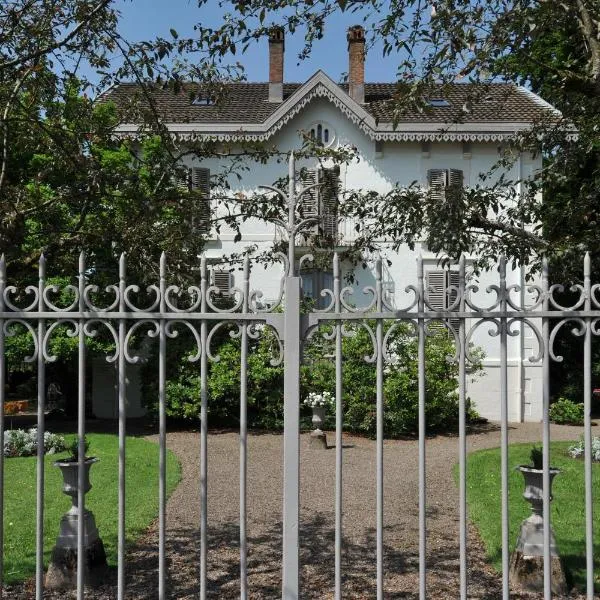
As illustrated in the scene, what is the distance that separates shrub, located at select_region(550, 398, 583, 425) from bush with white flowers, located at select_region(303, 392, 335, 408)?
5912mm

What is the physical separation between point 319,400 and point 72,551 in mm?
8623

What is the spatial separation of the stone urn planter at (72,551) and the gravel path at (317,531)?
22cm

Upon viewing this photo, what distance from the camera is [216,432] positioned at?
1458 centimetres

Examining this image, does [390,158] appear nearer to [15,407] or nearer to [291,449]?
[15,407]

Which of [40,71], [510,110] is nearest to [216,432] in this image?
[40,71]

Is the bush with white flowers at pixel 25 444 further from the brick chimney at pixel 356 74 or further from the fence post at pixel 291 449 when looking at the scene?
the brick chimney at pixel 356 74

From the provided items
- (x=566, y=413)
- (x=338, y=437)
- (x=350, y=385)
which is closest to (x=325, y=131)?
(x=350, y=385)

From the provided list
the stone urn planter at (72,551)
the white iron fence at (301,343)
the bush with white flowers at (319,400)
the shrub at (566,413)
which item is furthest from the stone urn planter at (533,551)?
the shrub at (566,413)

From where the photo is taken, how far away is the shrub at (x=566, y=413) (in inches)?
626

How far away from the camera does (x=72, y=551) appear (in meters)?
5.02

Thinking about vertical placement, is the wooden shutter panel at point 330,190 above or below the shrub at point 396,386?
above

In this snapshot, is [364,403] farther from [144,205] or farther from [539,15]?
[539,15]

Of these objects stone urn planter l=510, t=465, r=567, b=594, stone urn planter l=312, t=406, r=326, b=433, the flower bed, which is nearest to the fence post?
stone urn planter l=510, t=465, r=567, b=594

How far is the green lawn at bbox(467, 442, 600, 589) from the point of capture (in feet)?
19.3
